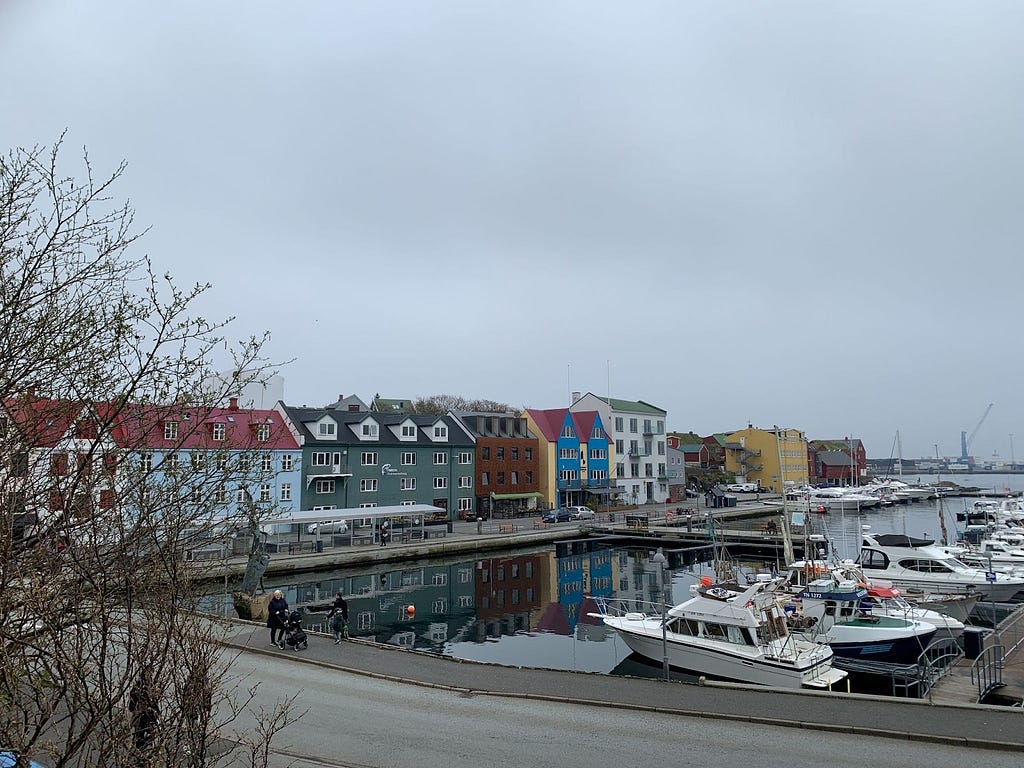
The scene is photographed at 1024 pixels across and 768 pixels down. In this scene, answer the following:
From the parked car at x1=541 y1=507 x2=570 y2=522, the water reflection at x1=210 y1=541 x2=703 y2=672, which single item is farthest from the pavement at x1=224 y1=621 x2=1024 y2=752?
the parked car at x1=541 y1=507 x2=570 y2=522

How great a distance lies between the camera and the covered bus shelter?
4641 centimetres

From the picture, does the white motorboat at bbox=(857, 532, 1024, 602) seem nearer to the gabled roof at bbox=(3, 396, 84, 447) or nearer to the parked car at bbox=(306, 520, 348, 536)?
the parked car at bbox=(306, 520, 348, 536)

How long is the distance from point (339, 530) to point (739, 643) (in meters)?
35.1

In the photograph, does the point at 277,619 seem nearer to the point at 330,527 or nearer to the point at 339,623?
the point at 339,623

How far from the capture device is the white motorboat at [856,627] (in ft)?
79.5

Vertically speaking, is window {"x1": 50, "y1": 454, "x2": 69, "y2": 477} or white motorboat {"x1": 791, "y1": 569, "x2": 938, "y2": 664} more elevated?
window {"x1": 50, "y1": 454, "x2": 69, "y2": 477}

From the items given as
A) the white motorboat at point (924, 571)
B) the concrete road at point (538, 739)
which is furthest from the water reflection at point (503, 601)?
the white motorboat at point (924, 571)

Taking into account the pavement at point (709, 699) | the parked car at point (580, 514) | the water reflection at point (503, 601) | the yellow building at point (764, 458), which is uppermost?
the yellow building at point (764, 458)

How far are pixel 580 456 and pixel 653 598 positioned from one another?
4242cm

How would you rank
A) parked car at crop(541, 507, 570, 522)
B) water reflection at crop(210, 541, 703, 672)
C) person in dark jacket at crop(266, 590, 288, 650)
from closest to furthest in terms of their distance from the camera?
person in dark jacket at crop(266, 590, 288, 650), water reflection at crop(210, 541, 703, 672), parked car at crop(541, 507, 570, 522)

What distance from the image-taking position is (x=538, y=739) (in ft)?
43.2

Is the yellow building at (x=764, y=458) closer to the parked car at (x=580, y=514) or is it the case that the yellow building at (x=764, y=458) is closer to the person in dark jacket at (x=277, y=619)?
the parked car at (x=580, y=514)

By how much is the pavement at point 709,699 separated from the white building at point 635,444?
224 feet

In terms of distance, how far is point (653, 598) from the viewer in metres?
39.2
